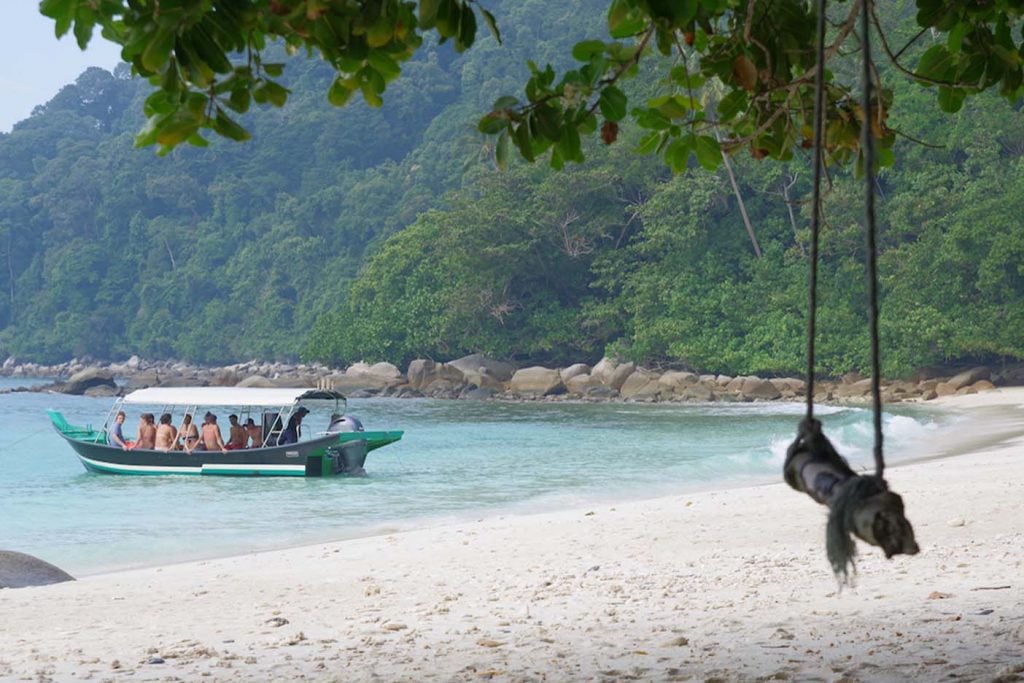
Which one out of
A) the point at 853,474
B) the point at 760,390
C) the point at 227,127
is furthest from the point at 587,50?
the point at 760,390

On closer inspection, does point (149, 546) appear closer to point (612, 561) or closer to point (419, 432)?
point (612, 561)

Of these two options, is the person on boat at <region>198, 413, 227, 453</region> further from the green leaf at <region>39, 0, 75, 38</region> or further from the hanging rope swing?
the hanging rope swing

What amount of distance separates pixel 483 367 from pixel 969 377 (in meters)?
16.5

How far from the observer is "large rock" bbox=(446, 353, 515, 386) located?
4247cm

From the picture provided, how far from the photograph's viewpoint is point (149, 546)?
12891mm

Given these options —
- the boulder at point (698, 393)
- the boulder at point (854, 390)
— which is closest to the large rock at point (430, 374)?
the boulder at point (698, 393)

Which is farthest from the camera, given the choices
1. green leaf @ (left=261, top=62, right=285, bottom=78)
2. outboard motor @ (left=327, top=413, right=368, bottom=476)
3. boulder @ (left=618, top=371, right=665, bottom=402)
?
boulder @ (left=618, top=371, right=665, bottom=402)

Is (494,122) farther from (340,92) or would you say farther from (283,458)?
(283,458)

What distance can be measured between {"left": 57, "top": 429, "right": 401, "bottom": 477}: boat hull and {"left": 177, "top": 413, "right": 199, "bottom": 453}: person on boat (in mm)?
202

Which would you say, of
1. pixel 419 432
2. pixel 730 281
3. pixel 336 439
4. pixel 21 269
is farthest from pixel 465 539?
pixel 21 269

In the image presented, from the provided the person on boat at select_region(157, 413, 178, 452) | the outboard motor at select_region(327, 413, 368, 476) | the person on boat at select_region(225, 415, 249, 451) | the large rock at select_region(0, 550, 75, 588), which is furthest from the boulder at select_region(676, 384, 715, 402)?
the large rock at select_region(0, 550, 75, 588)

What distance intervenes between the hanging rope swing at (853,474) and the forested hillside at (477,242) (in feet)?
→ 23.1

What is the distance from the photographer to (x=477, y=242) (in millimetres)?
42938

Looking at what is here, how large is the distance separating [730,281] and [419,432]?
15.5m
